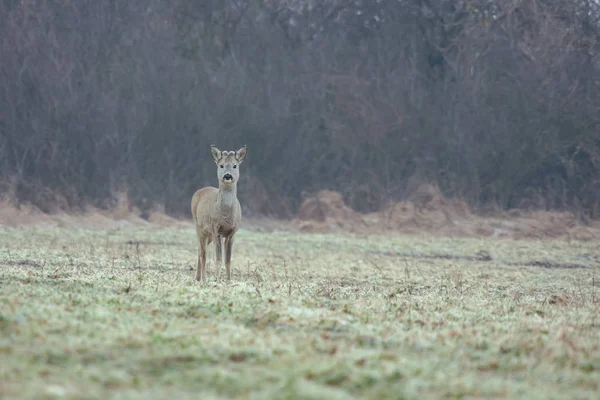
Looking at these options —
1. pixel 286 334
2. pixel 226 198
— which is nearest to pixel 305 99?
pixel 226 198

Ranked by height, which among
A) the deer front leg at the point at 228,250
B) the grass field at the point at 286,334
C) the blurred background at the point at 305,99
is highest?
the blurred background at the point at 305,99

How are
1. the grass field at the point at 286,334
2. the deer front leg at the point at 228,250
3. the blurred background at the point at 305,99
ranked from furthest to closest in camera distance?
1. the blurred background at the point at 305,99
2. the deer front leg at the point at 228,250
3. the grass field at the point at 286,334

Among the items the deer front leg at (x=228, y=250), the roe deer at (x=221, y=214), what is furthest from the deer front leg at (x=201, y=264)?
the deer front leg at (x=228, y=250)

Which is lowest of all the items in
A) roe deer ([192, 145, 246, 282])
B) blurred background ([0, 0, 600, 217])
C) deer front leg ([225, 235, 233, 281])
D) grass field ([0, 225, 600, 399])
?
grass field ([0, 225, 600, 399])

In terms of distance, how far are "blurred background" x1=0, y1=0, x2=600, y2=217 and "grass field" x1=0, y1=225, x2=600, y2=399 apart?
17878mm

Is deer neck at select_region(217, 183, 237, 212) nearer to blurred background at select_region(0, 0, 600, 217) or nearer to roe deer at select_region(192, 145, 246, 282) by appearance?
roe deer at select_region(192, 145, 246, 282)

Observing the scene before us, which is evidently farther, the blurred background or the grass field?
the blurred background

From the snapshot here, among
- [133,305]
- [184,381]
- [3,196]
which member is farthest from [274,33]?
[184,381]

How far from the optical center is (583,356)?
8562mm

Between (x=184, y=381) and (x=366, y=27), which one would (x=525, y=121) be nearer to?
(x=366, y=27)

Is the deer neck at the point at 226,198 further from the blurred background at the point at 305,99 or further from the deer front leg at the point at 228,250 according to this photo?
the blurred background at the point at 305,99

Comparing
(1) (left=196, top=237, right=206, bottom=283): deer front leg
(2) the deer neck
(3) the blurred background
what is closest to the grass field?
(1) (left=196, top=237, right=206, bottom=283): deer front leg

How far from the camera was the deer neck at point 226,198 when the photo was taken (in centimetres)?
1477

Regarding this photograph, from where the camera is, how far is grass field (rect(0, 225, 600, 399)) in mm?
7059
